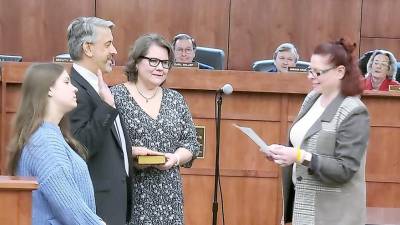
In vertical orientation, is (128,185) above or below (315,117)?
below

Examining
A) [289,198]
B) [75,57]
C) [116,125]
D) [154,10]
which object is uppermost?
[154,10]

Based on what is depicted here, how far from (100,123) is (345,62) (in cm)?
96

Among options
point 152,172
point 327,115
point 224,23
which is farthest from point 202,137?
point 224,23

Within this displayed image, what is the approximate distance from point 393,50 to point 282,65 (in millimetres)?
2373

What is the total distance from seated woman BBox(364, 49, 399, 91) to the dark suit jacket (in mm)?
3049

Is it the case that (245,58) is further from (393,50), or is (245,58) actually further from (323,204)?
(323,204)

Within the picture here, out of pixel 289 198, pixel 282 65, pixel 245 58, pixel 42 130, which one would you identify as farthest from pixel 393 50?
pixel 42 130

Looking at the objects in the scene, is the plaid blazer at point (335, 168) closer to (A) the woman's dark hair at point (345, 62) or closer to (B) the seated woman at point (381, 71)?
(A) the woman's dark hair at point (345, 62)

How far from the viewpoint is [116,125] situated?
2816 mm

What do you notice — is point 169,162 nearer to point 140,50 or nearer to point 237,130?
point 140,50

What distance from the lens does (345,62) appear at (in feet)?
9.26

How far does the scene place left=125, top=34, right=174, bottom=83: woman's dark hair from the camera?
3037 mm

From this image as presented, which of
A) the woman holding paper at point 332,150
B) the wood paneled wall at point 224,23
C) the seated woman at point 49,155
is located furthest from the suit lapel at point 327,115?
the wood paneled wall at point 224,23

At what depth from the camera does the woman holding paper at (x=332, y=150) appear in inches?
107
